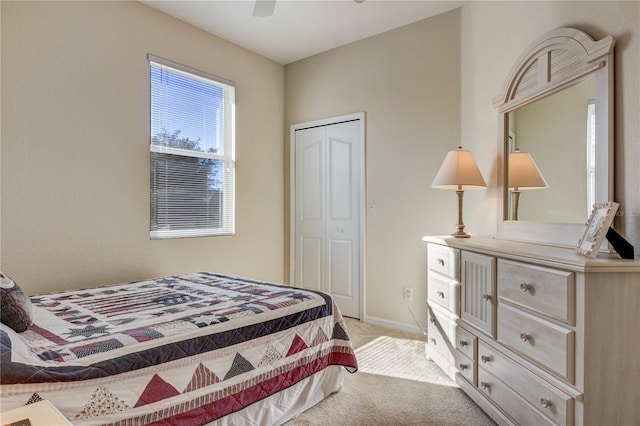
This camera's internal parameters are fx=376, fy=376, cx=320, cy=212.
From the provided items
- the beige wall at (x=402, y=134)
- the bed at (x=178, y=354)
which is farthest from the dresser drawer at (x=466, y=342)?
the beige wall at (x=402, y=134)

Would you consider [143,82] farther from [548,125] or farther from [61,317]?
[548,125]

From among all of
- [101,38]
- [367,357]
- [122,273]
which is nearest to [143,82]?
[101,38]

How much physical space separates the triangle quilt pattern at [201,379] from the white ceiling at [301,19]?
9.30ft

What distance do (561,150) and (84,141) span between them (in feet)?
10.3

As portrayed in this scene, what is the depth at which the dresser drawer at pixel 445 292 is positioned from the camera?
2.34 meters

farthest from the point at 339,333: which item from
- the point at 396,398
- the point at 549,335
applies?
the point at 549,335

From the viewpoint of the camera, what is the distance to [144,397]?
54.7 inches

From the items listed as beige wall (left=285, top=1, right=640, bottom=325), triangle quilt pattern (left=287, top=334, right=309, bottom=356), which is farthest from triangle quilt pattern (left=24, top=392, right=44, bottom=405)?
beige wall (left=285, top=1, right=640, bottom=325)

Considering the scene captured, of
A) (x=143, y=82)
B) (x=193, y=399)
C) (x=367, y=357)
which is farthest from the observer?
(x=143, y=82)

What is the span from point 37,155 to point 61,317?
133 centimetres

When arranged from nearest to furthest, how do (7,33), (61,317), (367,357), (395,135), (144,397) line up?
(144,397) < (61,317) < (7,33) < (367,357) < (395,135)

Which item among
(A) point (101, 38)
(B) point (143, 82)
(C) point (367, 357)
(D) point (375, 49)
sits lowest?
(C) point (367, 357)

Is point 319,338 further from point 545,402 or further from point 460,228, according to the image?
point 460,228

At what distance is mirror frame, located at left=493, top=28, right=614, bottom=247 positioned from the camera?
1744mm
